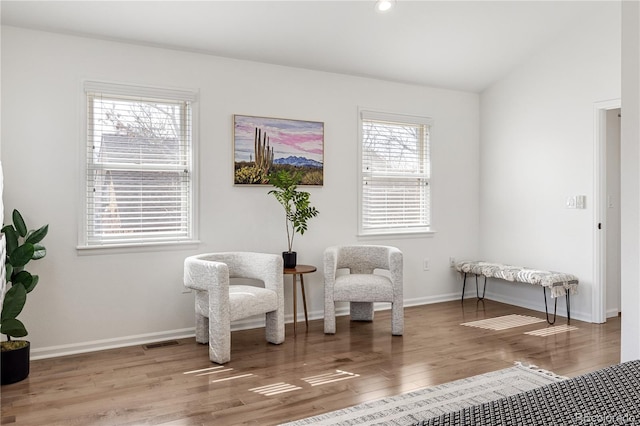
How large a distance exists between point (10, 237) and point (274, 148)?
7.33ft

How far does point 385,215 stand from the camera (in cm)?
539

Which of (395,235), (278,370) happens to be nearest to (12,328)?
(278,370)

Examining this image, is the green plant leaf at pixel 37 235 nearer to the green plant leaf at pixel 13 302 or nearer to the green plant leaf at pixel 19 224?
the green plant leaf at pixel 19 224

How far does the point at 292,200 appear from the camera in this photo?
4.59 metres

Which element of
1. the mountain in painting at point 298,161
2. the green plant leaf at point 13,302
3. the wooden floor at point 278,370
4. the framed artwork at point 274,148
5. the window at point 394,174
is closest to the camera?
the wooden floor at point 278,370

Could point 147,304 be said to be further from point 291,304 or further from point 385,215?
point 385,215

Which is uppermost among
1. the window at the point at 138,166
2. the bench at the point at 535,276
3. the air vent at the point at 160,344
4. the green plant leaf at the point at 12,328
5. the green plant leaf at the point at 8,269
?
the window at the point at 138,166

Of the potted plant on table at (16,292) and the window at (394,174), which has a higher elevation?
the window at (394,174)

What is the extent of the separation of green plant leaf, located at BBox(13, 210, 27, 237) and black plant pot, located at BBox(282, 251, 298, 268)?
1981mm

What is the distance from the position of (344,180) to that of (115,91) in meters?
2.25

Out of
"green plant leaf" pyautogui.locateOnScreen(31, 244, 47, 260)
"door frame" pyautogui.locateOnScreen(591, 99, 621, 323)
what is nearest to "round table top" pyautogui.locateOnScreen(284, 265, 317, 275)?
"green plant leaf" pyautogui.locateOnScreen(31, 244, 47, 260)

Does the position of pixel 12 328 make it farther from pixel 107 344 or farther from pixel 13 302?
pixel 107 344

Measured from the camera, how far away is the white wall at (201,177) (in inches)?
146

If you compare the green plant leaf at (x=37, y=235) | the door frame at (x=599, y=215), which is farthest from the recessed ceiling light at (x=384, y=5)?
the green plant leaf at (x=37, y=235)
